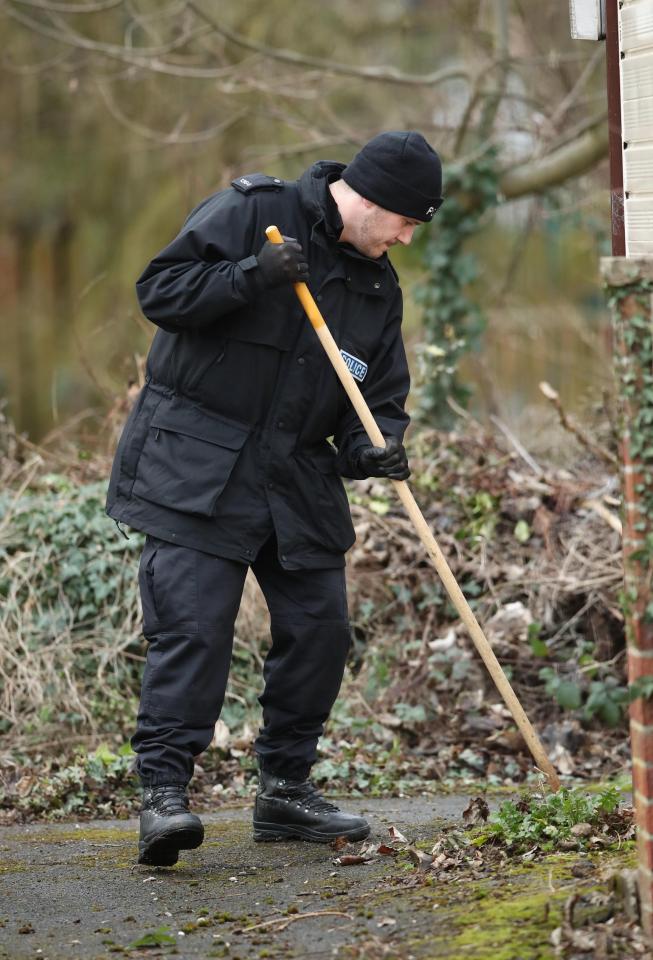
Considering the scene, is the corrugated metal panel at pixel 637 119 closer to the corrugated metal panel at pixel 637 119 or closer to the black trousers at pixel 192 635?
the corrugated metal panel at pixel 637 119

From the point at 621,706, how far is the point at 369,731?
1.12 metres

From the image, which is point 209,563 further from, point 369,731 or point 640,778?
point 369,731

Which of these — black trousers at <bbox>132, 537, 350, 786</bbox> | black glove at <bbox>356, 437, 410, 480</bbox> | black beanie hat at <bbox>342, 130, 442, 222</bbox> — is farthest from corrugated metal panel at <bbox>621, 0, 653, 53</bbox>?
black trousers at <bbox>132, 537, 350, 786</bbox>

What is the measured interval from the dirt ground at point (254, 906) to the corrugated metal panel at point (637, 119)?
206 cm

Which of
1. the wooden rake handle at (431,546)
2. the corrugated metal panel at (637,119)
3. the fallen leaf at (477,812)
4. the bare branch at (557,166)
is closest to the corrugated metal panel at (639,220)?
the corrugated metal panel at (637,119)

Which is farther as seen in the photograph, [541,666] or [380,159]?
[541,666]

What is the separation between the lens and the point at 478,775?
18.4 feet

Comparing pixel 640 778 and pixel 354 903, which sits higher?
pixel 640 778

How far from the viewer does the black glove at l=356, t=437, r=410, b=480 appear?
166 inches

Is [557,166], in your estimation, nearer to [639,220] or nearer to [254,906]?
[639,220]

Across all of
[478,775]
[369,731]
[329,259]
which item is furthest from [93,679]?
[329,259]

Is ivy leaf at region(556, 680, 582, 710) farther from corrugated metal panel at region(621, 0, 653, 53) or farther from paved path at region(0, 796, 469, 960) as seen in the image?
corrugated metal panel at region(621, 0, 653, 53)

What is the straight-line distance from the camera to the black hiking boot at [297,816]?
4367 millimetres

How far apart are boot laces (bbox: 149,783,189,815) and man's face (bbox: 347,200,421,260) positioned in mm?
1748
